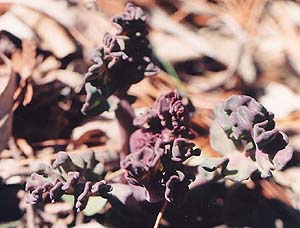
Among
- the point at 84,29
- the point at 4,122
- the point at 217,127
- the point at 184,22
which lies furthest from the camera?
the point at 184,22

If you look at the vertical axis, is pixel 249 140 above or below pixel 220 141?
above

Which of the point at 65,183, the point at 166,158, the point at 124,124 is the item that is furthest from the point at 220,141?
the point at 65,183

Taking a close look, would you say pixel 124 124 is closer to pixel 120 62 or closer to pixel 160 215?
pixel 120 62

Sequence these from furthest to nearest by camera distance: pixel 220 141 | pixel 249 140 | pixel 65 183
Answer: pixel 220 141 < pixel 249 140 < pixel 65 183

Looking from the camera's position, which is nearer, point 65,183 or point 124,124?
point 65,183

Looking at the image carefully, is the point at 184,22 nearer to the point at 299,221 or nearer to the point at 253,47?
the point at 253,47

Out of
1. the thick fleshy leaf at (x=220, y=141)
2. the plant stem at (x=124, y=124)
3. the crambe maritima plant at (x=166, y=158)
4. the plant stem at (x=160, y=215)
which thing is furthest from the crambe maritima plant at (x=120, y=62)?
the plant stem at (x=160, y=215)

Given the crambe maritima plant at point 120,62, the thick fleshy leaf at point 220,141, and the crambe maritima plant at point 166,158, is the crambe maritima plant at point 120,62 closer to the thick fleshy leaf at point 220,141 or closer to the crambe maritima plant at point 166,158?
the crambe maritima plant at point 166,158

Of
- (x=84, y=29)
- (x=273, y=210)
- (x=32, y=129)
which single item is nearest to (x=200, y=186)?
(x=273, y=210)
